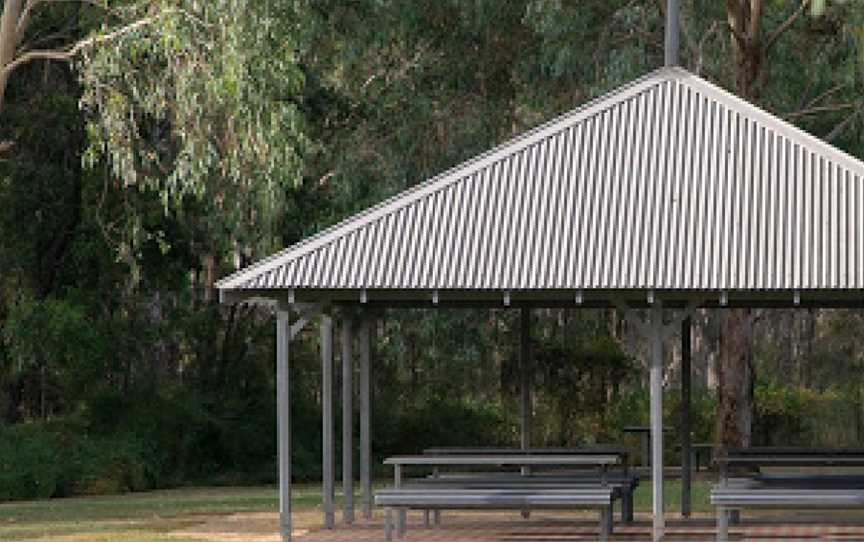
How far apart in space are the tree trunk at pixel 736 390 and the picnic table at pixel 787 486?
24.3ft

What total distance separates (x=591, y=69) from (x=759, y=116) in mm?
8726

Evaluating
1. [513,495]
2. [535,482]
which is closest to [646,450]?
[535,482]

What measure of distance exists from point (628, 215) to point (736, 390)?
10.4 meters

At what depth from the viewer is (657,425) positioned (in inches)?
700

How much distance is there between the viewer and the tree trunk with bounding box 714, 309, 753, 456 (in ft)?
92.8

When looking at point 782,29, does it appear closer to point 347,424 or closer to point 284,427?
point 347,424

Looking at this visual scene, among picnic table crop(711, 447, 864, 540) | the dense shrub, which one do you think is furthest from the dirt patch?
the dense shrub

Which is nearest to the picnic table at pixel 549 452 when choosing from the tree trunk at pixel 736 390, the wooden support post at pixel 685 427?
the wooden support post at pixel 685 427

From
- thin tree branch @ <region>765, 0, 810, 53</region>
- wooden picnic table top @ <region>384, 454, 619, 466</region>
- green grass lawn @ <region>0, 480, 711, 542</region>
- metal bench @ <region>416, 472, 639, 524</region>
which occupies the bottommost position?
green grass lawn @ <region>0, 480, 711, 542</region>

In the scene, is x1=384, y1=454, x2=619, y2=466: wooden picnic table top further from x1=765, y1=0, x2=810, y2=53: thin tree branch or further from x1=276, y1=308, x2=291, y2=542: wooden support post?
x1=765, y1=0, x2=810, y2=53: thin tree branch

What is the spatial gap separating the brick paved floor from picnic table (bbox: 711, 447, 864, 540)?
44 cm

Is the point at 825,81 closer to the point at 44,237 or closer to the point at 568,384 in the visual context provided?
the point at 568,384

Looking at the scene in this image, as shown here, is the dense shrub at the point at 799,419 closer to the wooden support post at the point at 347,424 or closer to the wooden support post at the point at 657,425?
the wooden support post at the point at 347,424

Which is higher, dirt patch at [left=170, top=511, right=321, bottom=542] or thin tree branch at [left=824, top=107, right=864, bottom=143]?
thin tree branch at [left=824, top=107, right=864, bottom=143]
